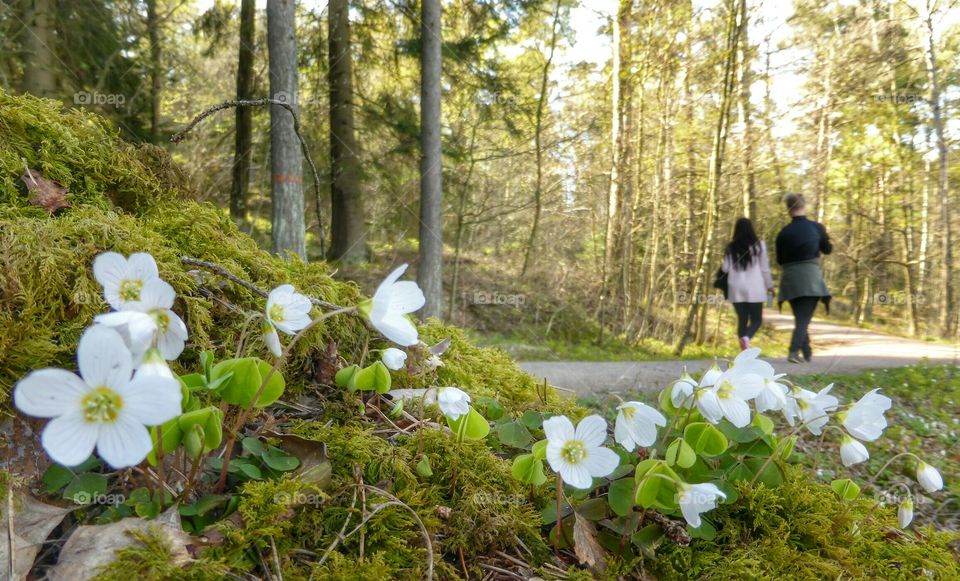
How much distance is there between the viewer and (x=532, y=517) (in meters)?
1.19

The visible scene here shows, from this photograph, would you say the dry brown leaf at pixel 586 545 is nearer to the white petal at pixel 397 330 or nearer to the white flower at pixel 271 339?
the white petal at pixel 397 330

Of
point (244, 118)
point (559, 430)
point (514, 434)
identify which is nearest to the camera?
point (559, 430)

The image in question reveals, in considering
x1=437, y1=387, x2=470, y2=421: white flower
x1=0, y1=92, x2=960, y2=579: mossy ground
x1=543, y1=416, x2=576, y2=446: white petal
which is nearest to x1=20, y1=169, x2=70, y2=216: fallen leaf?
x1=0, y1=92, x2=960, y2=579: mossy ground

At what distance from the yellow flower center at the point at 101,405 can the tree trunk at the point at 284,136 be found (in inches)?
246

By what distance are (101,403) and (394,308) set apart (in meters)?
0.47

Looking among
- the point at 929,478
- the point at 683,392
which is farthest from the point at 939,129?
the point at 683,392

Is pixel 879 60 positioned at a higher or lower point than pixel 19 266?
higher

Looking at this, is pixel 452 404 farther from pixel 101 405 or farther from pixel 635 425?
pixel 101 405

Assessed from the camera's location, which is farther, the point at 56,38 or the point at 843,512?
the point at 56,38

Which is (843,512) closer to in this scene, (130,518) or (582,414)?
(582,414)

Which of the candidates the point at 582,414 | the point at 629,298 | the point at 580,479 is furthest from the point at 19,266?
the point at 629,298

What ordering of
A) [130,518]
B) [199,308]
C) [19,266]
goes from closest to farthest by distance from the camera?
[130,518], [19,266], [199,308]

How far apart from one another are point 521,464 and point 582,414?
0.70m

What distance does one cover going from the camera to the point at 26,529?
915mm
